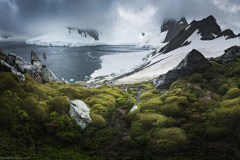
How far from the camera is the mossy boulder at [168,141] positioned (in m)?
6.48

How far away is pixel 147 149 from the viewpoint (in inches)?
282

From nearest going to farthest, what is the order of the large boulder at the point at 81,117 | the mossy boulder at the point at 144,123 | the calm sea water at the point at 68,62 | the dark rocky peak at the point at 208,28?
the mossy boulder at the point at 144,123 → the large boulder at the point at 81,117 → the calm sea water at the point at 68,62 → the dark rocky peak at the point at 208,28

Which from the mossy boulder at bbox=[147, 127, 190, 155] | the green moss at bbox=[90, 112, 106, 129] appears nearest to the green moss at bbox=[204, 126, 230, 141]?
the mossy boulder at bbox=[147, 127, 190, 155]

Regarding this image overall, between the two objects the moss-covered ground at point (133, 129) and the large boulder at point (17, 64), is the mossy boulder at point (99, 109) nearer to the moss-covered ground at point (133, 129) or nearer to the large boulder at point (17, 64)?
the moss-covered ground at point (133, 129)

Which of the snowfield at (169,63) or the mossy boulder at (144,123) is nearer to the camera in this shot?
the mossy boulder at (144,123)

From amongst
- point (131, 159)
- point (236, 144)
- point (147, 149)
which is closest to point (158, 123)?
point (147, 149)

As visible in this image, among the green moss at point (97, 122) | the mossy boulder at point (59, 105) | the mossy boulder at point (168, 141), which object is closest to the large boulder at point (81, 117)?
the green moss at point (97, 122)

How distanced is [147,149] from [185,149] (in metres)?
2.03

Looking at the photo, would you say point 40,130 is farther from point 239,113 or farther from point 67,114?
point 239,113

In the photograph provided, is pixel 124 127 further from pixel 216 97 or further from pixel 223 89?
pixel 223 89

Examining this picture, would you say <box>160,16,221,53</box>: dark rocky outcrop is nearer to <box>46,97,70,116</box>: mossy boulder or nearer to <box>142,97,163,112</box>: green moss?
<box>142,97,163,112</box>: green moss

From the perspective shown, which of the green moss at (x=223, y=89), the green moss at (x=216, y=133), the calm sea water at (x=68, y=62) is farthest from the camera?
the calm sea water at (x=68, y=62)

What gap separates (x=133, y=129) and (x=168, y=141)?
2770 mm

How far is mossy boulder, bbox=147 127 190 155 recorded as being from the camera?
255 inches
